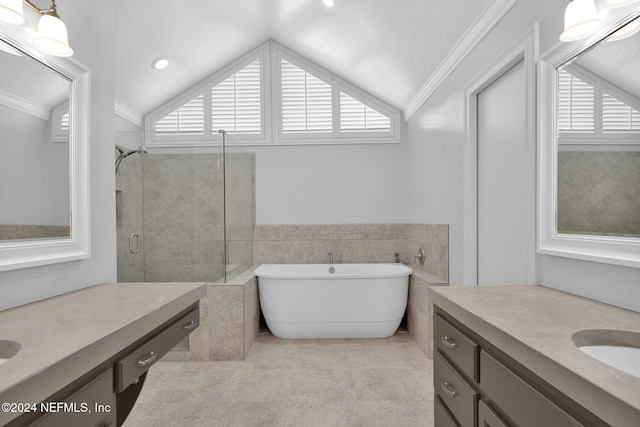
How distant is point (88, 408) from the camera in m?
0.82

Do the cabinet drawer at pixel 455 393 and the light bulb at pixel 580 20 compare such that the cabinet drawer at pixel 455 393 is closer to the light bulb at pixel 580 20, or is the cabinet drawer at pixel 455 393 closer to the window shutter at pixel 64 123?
the light bulb at pixel 580 20

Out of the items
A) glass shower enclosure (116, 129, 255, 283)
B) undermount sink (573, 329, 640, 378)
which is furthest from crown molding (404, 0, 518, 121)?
glass shower enclosure (116, 129, 255, 283)

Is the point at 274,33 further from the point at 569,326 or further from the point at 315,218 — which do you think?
the point at 569,326

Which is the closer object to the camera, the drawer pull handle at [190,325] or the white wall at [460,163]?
the white wall at [460,163]

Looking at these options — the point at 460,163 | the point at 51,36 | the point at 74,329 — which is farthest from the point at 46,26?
the point at 460,163

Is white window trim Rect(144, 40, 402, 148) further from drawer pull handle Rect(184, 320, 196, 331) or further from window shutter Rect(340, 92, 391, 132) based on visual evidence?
drawer pull handle Rect(184, 320, 196, 331)

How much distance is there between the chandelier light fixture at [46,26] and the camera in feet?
3.69

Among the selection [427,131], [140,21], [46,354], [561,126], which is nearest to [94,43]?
[140,21]

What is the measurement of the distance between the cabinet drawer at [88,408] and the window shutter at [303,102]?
11.0 ft

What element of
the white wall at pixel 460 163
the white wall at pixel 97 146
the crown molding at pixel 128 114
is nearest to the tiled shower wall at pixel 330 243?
the white wall at pixel 460 163

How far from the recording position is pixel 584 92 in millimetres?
1319

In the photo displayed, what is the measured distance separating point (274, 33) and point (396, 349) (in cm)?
351

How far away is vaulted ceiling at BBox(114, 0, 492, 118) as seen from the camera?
2443 millimetres

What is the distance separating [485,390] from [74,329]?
3.88 ft
